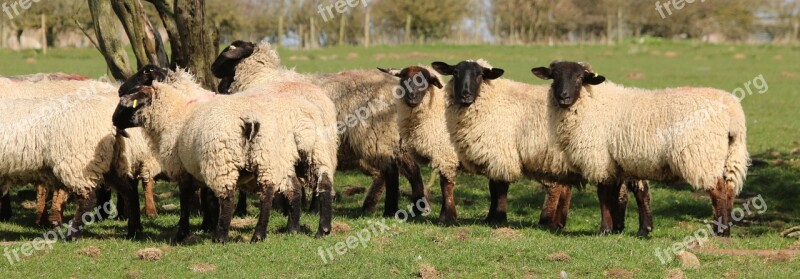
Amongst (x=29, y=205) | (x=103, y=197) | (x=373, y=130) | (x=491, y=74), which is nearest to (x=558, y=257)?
(x=491, y=74)

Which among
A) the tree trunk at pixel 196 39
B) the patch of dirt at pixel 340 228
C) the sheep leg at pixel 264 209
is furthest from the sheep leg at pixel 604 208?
the tree trunk at pixel 196 39

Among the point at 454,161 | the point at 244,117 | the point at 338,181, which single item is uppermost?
the point at 244,117

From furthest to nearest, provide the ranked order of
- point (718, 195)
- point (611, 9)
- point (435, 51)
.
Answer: point (611, 9) → point (435, 51) → point (718, 195)

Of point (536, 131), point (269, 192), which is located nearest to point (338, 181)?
point (536, 131)

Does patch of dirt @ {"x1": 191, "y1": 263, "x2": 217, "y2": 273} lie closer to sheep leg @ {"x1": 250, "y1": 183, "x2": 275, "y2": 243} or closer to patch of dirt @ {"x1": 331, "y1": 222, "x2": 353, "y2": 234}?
sheep leg @ {"x1": 250, "y1": 183, "x2": 275, "y2": 243}

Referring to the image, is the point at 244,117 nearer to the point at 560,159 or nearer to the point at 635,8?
the point at 560,159

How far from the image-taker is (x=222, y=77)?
49.5 ft

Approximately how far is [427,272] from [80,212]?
4570 mm

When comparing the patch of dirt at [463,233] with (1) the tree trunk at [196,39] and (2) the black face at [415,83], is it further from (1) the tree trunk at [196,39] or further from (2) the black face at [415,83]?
(1) the tree trunk at [196,39]

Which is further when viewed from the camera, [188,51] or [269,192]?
[188,51]

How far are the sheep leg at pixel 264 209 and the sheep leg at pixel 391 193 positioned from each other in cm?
331

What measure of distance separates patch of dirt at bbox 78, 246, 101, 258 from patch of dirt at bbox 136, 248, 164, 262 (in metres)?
0.49

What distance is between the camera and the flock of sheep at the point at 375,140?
10273 millimetres

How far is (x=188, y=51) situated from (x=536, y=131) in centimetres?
650
